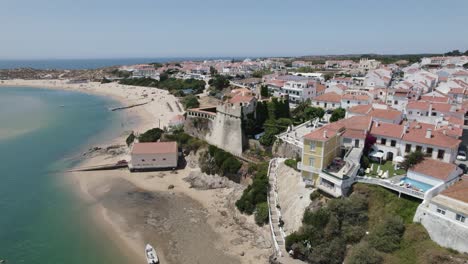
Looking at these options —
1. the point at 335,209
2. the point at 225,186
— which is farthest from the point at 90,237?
the point at 335,209

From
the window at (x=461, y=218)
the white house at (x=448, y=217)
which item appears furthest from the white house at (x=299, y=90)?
the window at (x=461, y=218)

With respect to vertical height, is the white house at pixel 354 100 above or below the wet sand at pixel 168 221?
above

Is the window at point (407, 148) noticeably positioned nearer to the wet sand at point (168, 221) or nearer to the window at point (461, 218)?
the window at point (461, 218)

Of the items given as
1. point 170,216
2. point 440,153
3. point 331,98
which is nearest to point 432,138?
point 440,153

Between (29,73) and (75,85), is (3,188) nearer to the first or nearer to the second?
(75,85)

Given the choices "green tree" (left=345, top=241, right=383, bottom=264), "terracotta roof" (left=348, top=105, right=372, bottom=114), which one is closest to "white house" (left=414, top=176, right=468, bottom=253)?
"green tree" (left=345, top=241, right=383, bottom=264)

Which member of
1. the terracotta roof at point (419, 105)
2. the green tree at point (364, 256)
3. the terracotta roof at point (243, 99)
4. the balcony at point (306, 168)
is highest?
the terracotta roof at point (243, 99)

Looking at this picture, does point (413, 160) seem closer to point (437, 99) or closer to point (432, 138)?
point (432, 138)

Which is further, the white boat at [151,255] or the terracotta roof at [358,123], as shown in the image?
the terracotta roof at [358,123]
